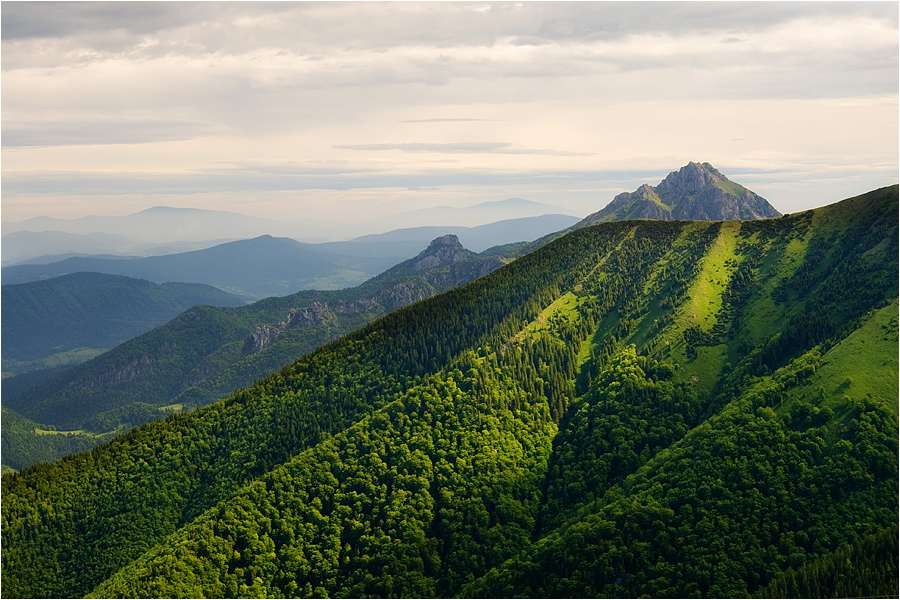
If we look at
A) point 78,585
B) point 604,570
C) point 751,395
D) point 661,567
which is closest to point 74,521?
point 78,585

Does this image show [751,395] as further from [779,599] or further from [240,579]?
[240,579]


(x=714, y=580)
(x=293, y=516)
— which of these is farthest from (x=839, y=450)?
(x=293, y=516)

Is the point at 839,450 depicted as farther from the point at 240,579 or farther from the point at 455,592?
the point at 240,579

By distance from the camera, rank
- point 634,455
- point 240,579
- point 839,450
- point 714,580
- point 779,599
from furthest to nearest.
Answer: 1. point 634,455
2. point 240,579
3. point 839,450
4. point 714,580
5. point 779,599

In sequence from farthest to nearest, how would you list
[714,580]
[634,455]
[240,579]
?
1. [634,455]
2. [240,579]
3. [714,580]

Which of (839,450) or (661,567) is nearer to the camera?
(661,567)

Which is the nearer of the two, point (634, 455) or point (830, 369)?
point (830, 369)

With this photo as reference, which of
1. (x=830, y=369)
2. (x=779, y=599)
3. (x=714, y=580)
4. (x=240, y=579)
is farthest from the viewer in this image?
(x=830, y=369)

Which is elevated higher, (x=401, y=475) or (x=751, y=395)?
(x=751, y=395)

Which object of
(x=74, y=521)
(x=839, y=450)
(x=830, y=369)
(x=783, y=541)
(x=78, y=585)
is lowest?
(x=78, y=585)
